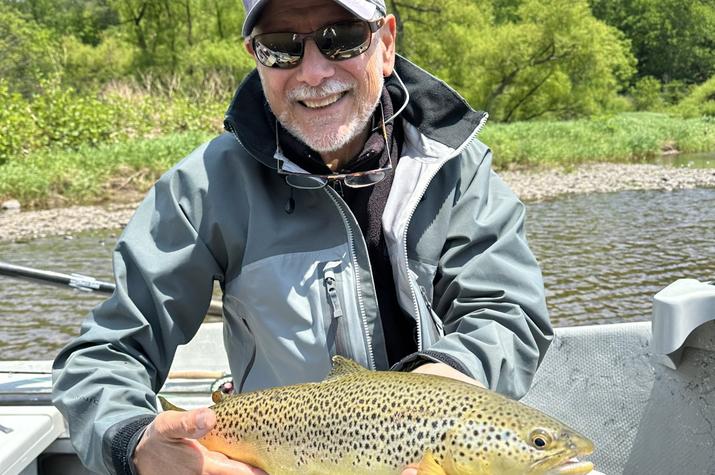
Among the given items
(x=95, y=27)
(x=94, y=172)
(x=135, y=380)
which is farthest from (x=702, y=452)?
(x=95, y=27)

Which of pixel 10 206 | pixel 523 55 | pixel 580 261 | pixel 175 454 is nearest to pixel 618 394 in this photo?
pixel 175 454

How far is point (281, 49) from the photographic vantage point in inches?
96.6

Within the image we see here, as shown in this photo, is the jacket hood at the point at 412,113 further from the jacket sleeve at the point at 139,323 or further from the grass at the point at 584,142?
the grass at the point at 584,142

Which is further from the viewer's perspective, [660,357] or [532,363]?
[660,357]

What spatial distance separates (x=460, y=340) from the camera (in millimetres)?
2211

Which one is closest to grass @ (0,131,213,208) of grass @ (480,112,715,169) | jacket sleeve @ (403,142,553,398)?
grass @ (480,112,715,169)

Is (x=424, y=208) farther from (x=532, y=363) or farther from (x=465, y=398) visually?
(x=465, y=398)

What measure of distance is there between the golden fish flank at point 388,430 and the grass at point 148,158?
60.5 feet

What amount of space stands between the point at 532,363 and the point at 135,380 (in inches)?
44.7

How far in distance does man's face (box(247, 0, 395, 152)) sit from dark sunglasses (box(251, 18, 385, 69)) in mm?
15

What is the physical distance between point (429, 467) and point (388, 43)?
148 centimetres

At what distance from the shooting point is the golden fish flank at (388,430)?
5.92 ft

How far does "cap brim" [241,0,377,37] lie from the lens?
237 centimetres

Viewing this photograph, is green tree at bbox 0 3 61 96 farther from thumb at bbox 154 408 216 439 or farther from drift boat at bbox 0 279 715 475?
thumb at bbox 154 408 216 439
